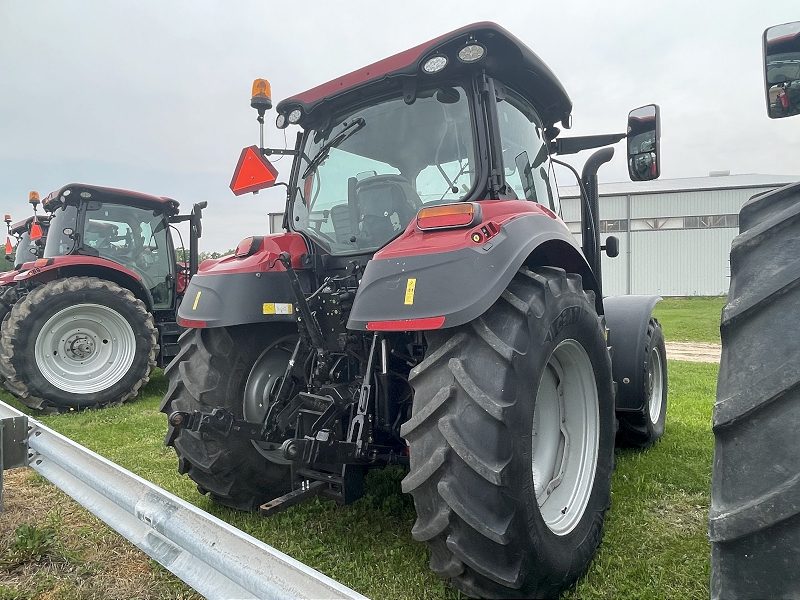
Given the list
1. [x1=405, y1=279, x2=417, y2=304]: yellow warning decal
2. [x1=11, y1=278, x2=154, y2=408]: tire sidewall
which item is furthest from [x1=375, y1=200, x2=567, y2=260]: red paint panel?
[x1=11, y1=278, x2=154, y2=408]: tire sidewall

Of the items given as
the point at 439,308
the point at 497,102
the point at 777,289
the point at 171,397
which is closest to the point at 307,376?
the point at 171,397

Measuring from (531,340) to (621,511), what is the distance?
58.8 inches

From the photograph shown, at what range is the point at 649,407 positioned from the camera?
12.8 feet

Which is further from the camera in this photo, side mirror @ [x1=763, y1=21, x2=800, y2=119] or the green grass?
the green grass

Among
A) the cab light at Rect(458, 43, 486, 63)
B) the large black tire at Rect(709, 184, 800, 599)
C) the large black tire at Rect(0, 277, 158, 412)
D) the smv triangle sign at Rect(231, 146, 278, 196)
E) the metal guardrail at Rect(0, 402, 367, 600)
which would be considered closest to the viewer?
the large black tire at Rect(709, 184, 800, 599)

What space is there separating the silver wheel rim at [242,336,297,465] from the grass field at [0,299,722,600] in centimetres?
36

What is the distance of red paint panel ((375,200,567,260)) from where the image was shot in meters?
1.94

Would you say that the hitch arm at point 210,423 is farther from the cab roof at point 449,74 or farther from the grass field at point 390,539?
the cab roof at point 449,74

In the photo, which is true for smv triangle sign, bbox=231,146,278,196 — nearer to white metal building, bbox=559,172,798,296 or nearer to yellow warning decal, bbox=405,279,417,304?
yellow warning decal, bbox=405,279,417,304

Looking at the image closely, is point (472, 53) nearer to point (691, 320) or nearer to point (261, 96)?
point (261, 96)

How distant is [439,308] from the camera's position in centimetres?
183

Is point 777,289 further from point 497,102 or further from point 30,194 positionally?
point 30,194

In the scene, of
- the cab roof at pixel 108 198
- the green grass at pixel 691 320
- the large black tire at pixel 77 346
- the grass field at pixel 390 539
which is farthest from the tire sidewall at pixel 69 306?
the green grass at pixel 691 320

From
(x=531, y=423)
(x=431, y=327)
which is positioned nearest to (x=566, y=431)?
(x=531, y=423)
